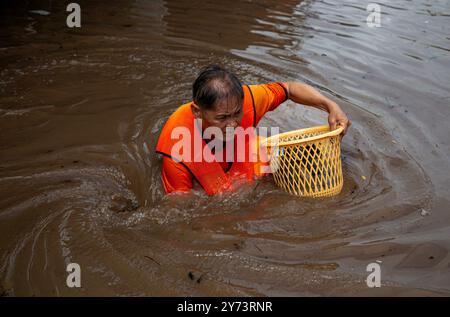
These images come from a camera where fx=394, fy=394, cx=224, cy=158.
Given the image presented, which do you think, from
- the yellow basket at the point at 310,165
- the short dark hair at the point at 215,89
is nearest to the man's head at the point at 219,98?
the short dark hair at the point at 215,89

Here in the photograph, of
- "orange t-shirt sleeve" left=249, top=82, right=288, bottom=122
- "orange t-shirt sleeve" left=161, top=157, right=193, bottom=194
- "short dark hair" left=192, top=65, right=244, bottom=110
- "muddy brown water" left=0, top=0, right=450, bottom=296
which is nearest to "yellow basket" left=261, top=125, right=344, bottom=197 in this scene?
"muddy brown water" left=0, top=0, right=450, bottom=296

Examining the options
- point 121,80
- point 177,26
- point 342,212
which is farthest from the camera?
point 177,26

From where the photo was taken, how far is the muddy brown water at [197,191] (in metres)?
2.20

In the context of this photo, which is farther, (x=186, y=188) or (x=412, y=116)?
(x=412, y=116)

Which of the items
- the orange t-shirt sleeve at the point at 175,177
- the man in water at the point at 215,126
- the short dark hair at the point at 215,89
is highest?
the short dark hair at the point at 215,89

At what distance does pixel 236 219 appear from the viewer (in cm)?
273

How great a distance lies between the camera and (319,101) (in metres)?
3.11

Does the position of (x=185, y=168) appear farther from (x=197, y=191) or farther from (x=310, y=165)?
(x=310, y=165)

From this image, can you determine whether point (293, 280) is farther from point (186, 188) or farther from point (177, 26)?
point (177, 26)

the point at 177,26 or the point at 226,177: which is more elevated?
the point at 177,26

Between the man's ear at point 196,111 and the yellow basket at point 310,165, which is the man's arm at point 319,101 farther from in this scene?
the man's ear at point 196,111

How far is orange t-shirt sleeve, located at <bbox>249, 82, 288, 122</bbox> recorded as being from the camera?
3.19 m
